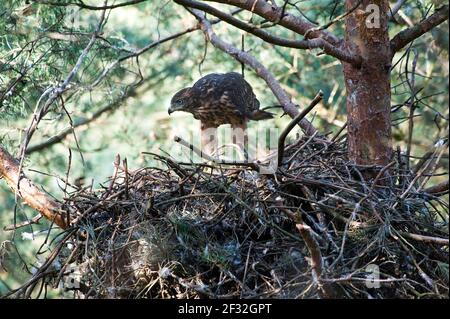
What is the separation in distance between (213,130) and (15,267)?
219cm

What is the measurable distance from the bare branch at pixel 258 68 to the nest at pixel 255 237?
101 cm

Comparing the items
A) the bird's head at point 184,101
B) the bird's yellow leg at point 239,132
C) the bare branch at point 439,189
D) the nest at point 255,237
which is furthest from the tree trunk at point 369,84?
the bird's head at point 184,101

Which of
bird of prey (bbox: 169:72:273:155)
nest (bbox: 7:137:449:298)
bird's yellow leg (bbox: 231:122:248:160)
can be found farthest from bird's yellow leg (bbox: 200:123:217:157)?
nest (bbox: 7:137:449:298)

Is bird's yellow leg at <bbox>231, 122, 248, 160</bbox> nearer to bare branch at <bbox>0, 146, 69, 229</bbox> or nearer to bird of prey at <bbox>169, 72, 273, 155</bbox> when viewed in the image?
bird of prey at <bbox>169, 72, 273, 155</bbox>

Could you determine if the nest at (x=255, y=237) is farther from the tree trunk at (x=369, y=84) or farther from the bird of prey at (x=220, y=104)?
the bird of prey at (x=220, y=104)

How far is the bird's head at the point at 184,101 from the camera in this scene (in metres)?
7.21

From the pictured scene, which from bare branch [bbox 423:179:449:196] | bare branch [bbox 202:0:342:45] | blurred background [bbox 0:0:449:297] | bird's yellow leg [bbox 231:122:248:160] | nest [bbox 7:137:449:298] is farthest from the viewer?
blurred background [bbox 0:0:449:297]

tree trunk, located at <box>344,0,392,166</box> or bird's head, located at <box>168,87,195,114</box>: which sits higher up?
bird's head, located at <box>168,87,195,114</box>

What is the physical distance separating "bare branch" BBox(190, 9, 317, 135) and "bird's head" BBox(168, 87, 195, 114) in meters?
0.73

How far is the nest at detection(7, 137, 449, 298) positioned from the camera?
4.29 meters

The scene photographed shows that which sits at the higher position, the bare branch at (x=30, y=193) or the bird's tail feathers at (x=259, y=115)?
the bird's tail feathers at (x=259, y=115)

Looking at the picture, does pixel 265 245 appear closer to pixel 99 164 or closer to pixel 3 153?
pixel 3 153

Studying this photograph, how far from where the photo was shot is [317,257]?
3.89 m
